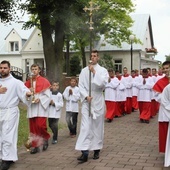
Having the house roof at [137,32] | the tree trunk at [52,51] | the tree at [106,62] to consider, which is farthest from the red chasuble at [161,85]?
the house roof at [137,32]

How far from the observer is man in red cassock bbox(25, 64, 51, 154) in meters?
8.42

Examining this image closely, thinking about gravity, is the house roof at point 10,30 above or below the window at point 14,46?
above

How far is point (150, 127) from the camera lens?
12.3 m

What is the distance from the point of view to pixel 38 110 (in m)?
8.44

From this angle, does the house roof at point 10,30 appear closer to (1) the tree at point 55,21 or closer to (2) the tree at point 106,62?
(2) the tree at point 106,62

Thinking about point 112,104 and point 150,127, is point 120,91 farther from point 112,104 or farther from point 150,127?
point 150,127

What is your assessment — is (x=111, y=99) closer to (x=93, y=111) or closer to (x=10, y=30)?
(x=93, y=111)

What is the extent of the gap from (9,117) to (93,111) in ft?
5.40

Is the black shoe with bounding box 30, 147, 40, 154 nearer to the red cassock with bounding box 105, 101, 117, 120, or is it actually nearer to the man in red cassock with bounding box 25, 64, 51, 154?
the man in red cassock with bounding box 25, 64, 51, 154

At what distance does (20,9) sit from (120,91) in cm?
967

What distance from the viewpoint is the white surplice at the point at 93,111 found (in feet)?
24.9

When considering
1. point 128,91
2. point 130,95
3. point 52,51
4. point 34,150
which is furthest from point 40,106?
point 52,51

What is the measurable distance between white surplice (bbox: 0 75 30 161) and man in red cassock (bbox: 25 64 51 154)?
37.3 inches

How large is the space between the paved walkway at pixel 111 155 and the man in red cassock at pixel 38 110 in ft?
0.89
